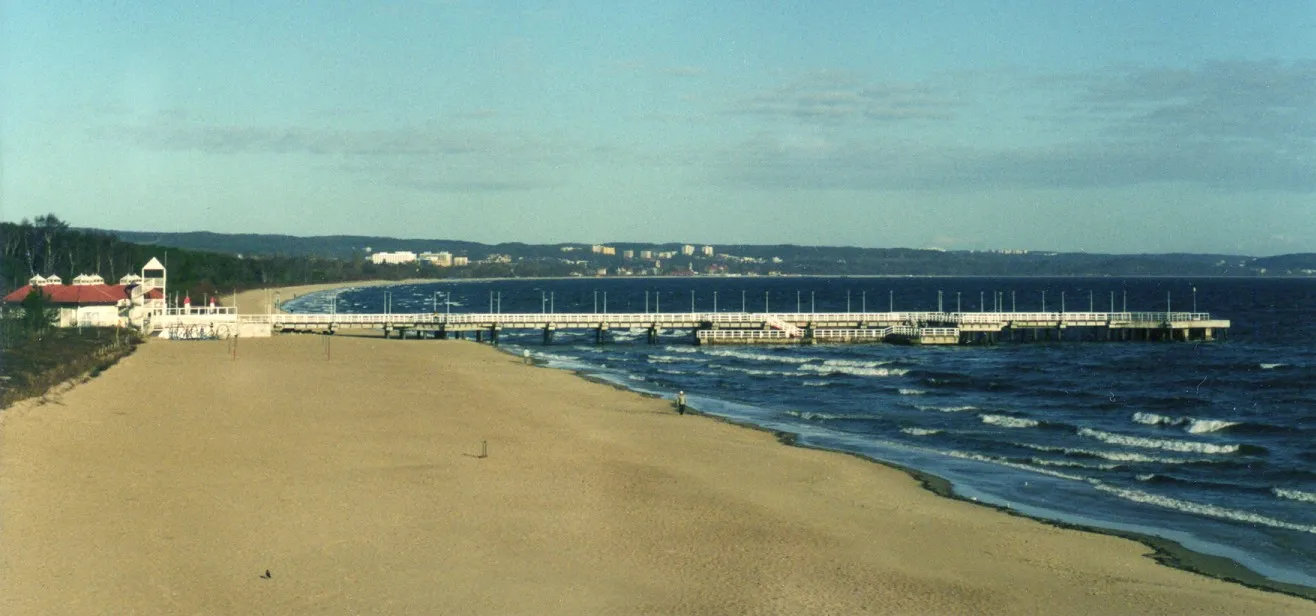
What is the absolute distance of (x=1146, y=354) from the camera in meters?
67.8

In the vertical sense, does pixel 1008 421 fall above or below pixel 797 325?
below

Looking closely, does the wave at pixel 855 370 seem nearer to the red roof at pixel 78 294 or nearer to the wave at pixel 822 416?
the wave at pixel 822 416

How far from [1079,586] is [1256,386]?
35.8 meters

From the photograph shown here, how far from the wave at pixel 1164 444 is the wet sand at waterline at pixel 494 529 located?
8843 millimetres

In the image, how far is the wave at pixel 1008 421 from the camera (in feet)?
118

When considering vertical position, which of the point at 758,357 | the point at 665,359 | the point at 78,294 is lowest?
the point at 665,359

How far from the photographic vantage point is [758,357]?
65.1 m

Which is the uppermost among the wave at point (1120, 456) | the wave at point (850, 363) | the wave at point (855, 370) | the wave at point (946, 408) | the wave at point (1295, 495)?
the wave at point (850, 363)

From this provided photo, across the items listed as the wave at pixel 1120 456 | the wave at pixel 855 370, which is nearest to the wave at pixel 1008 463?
the wave at pixel 1120 456

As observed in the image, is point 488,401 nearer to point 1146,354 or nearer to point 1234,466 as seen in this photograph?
point 1234,466

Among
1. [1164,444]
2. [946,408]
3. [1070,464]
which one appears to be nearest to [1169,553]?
[1070,464]

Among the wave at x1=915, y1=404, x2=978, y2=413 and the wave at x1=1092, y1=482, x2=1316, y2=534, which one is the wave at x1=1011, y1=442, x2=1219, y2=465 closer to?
the wave at x1=1092, y1=482, x2=1316, y2=534

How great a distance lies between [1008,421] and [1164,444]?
5617 millimetres

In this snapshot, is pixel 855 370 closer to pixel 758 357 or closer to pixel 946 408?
pixel 758 357
